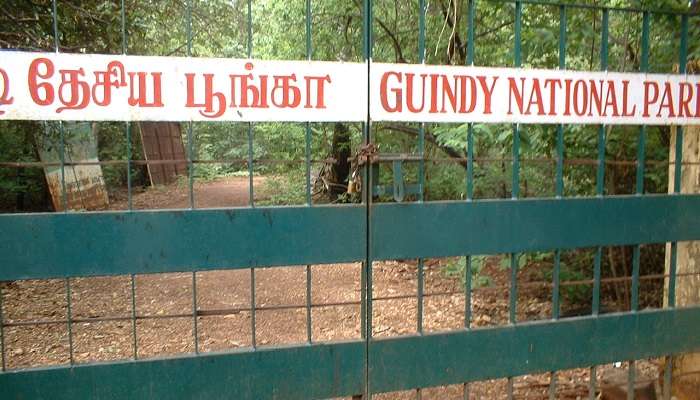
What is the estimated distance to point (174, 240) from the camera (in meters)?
2.25

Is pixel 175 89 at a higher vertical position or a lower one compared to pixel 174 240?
higher

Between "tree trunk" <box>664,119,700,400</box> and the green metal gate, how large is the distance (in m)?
0.14

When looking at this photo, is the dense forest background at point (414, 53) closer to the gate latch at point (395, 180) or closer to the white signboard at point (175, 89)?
the gate latch at point (395, 180)

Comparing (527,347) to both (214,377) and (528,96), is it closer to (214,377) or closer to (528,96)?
(528,96)

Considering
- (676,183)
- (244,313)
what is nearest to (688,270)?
(676,183)

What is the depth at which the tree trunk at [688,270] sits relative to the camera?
3055 millimetres

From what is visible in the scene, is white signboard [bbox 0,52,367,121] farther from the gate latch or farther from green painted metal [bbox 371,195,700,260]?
green painted metal [bbox 371,195,700,260]

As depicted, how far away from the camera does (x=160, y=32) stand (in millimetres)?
6539

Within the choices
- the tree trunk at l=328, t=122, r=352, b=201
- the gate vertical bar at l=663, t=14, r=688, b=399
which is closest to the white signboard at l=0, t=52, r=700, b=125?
the gate vertical bar at l=663, t=14, r=688, b=399

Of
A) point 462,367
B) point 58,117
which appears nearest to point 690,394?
point 462,367

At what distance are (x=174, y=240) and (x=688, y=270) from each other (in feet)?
9.12

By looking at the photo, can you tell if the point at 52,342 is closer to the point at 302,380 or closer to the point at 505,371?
the point at 302,380

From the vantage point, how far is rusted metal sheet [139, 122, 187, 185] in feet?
38.4

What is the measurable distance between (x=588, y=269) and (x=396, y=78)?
4216mm
